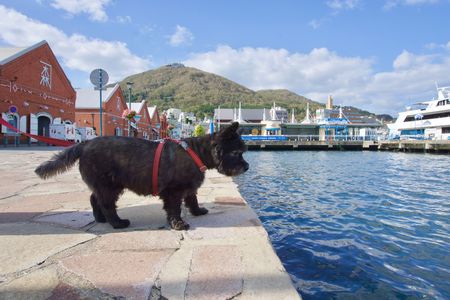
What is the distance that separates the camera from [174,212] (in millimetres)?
3299

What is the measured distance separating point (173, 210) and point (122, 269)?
3.74ft

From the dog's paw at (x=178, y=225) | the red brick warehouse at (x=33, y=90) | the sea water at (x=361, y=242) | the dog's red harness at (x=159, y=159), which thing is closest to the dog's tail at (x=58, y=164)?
the dog's red harness at (x=159, y=159)

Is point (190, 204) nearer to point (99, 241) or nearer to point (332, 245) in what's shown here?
point (99, 241)

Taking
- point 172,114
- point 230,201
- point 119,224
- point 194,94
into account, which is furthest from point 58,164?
point 194,94

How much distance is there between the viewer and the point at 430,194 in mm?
8414

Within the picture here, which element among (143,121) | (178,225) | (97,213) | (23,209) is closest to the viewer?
(178,225)

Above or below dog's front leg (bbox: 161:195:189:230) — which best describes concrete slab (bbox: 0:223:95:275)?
below

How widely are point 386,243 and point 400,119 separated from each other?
207ft

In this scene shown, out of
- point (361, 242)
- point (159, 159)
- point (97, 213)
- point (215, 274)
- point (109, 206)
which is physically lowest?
point (361, 242)

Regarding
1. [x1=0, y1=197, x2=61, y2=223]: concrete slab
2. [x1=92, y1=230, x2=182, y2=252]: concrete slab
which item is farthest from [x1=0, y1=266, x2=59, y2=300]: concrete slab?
[x1=0, y1=197, x2=61, y2=223]: concrete slab

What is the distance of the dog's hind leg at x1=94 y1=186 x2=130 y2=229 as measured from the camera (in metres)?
3.29

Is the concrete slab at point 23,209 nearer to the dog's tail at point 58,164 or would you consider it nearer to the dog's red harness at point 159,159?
the dog's tail at point 58,164

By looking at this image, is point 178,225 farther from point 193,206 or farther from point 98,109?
point 98,109

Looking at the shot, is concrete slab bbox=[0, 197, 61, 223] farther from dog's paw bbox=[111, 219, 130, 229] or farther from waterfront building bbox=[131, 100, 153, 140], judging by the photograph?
waterfront building bbox=[131, 100, 153, 140]
